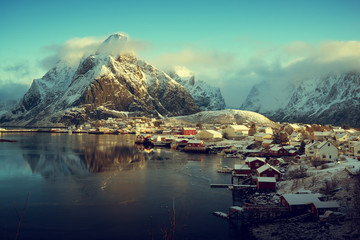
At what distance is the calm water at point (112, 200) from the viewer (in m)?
20.1

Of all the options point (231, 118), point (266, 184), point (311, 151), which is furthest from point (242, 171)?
point (231, 118)

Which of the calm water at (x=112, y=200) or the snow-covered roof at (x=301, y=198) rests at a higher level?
the snow-covered roof at (x=301, y=198)

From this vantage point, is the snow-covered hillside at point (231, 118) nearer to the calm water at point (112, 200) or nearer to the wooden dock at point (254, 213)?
the calm water at point (112, 200)

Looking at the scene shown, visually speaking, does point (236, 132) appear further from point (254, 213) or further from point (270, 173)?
point (254, 213)

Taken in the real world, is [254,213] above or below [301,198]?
below

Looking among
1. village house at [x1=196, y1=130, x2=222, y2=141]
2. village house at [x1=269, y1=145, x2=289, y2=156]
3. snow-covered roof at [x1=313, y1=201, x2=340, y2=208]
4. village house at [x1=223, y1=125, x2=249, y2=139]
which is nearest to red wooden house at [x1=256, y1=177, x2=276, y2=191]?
snow-covered roof at [x1=313, y1=201, x2=340, y2=208]

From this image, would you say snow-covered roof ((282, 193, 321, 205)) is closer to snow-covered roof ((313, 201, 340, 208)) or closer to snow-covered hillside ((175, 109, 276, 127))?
snow-covered roof ((313, 201, 340, 208))

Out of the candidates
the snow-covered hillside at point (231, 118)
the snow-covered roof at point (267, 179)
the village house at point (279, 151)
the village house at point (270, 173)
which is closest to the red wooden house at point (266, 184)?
the snow-covered roof at point (267, 179)

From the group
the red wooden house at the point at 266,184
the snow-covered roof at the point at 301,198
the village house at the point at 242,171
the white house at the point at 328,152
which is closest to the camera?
the snow-covered roof at the point at 301,198

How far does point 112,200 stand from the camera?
26.1 m

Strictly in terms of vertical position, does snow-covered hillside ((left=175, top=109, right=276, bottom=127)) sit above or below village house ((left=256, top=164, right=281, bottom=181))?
above

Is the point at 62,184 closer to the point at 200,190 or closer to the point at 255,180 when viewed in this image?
the point at 200,190

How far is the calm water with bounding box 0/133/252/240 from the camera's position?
791 inches

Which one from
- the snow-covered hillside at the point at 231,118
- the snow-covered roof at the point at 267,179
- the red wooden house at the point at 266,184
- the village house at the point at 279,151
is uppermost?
the snow-covered hillside at the point at 231,118
